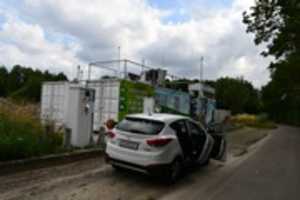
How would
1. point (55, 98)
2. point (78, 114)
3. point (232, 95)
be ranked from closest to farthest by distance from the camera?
point (78, 114)
point (55, 98)
point (232, 95)

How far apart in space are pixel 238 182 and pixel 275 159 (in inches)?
211

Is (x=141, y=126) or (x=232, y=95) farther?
(x=232, y=95)

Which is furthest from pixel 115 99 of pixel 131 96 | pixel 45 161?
pixel 45 161

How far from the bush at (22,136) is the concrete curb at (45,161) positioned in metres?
0.29

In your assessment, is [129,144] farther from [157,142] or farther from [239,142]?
[239,142]

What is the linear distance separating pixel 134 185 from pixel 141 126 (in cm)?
138

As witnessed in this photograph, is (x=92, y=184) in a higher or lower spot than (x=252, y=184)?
higher

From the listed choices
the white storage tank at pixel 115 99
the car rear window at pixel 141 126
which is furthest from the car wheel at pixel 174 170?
the white storage tank at pixel 115 99

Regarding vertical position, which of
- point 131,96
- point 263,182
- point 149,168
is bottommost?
point 263,182

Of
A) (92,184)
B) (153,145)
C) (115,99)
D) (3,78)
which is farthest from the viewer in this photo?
(3,78)

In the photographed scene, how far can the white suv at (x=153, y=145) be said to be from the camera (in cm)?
693

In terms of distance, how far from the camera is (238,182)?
807cm

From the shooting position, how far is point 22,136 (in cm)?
814

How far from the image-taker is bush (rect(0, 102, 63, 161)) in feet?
24.3
